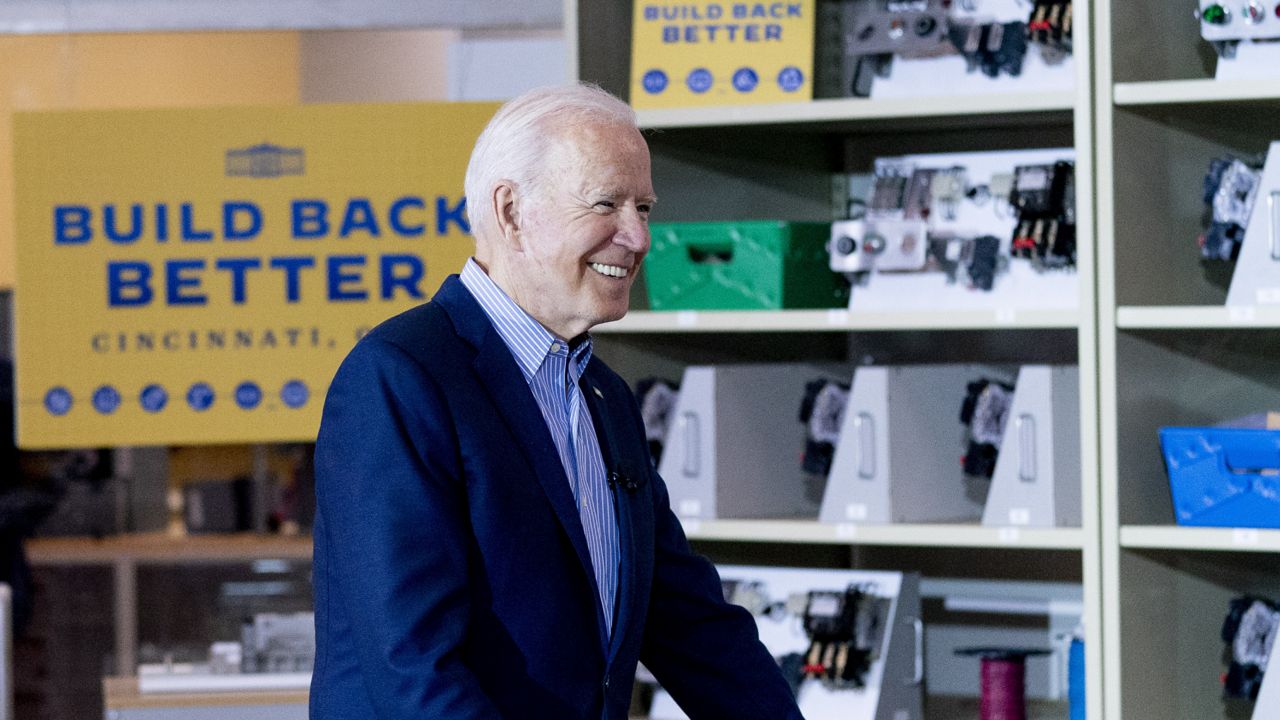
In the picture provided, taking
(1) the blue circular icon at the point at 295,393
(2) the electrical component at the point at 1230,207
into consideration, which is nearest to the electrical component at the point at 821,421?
(2) the electrical component at the point at 1230,207

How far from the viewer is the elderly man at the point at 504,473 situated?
1693 millimetres

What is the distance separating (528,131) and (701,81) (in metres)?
1.50

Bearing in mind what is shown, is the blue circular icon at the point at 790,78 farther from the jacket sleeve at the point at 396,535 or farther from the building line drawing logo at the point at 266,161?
the jacket sleeve at the point at 396,535

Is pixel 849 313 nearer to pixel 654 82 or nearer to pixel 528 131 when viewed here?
pixel 654 82

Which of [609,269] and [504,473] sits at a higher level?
[609,269]

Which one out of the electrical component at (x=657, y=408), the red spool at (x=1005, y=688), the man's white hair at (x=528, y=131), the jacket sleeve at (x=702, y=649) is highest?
the man's white hair at (x=528, y=131)

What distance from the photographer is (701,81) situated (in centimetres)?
329

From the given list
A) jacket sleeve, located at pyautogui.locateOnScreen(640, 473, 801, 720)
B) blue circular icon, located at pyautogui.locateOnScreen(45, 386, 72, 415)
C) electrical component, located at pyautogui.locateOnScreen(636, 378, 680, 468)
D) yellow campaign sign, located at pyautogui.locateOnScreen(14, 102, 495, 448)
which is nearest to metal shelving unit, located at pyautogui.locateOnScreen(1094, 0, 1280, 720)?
electrical component, located at pyautogui.locateOnScreen(636, 378, 680, 468)

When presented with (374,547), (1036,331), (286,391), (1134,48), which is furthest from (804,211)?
(374,547)

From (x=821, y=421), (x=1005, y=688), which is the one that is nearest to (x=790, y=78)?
(x=821, y=421)

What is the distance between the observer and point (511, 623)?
1.76 meters

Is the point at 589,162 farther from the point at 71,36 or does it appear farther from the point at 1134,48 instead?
the point at 71,36

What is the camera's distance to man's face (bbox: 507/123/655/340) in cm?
184

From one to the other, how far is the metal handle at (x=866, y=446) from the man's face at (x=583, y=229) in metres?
1.40
